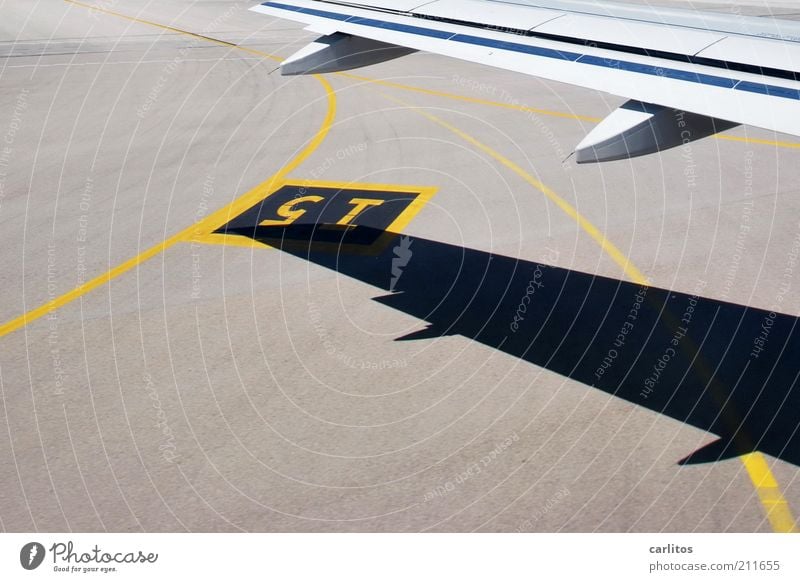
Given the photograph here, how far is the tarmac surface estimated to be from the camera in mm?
9531

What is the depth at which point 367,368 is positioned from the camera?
470 inches

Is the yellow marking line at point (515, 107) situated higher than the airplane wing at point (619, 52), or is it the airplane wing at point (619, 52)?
the airplane wing at point (619, 52)

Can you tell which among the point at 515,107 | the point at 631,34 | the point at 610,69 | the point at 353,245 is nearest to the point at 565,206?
the point at 353,245

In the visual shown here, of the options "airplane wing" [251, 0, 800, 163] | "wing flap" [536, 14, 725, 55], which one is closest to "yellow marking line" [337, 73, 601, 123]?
"airplane wing" [251, 0, 800, 163]

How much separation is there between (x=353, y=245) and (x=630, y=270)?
4.82m

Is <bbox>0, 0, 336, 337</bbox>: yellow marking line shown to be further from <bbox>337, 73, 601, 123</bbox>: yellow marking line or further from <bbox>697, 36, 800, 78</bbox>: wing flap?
<bbox>697, 36, 800, 78</bbox>: wing flap

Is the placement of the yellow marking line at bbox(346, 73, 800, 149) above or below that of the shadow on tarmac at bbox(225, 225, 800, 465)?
above

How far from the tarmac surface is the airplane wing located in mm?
3486

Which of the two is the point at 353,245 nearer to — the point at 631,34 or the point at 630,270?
the point at 630,270

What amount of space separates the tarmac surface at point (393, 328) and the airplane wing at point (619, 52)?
349 centimetres

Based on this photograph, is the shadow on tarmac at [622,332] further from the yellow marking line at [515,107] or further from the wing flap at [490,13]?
the yellow marking line at [515,107]

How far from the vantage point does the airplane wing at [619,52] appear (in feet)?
29.3

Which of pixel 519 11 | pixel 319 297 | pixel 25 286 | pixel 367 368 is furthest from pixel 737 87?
pixel 25 286

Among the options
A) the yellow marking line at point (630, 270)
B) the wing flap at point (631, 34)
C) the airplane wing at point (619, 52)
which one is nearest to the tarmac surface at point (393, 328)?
the yellow marking line at point (630, 270)
